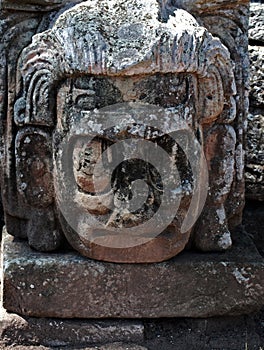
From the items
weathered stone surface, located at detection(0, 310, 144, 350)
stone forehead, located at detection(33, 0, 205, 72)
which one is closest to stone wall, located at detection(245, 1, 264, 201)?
stone forehead, located at detection(33, 0, 205, 72)

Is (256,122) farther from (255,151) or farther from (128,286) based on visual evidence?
(128,286)

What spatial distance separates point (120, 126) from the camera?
223cm

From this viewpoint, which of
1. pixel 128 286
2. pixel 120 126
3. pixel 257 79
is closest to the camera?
pixel 120 126

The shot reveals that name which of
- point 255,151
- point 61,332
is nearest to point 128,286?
point 61,332

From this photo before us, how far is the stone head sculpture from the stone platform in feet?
0.18

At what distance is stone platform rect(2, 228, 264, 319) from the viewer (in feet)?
7.97

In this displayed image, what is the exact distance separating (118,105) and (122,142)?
109mm

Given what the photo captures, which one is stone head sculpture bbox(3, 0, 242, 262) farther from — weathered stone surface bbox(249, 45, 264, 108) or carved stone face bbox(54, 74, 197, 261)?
weathered stone surface bbox(249, 45, 264, 108)

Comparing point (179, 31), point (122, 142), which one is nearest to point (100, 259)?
point (122, 142)

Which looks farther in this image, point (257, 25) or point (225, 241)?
point (257, 25)

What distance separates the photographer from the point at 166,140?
2.27 meters

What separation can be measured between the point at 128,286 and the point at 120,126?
1.79ft

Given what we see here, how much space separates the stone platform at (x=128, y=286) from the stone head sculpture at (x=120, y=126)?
0.18 feet

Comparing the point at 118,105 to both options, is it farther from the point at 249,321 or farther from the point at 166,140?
the point at 249,321
